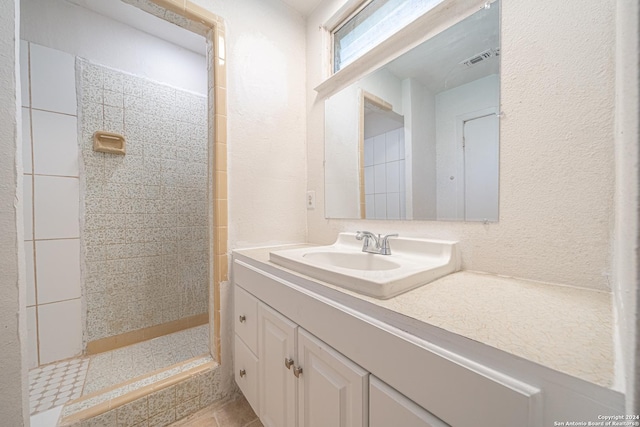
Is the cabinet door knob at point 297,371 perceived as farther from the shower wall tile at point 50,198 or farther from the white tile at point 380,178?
the shower wall tile at point 50,198

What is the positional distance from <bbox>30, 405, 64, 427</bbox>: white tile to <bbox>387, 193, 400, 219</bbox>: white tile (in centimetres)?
153

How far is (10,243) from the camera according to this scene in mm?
646

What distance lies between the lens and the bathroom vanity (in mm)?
304

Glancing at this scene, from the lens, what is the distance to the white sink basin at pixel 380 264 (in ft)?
1.83

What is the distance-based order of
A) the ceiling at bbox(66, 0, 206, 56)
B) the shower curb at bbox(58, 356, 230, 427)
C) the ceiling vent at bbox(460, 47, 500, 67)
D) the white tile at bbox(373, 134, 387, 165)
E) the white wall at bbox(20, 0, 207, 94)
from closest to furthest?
the ceiling vent at bbox(460, 47, 500, 67) → the shower curb at bbox(58, 356, 230, 427) → the white tile at bbox(373, 134, 387, 165) → the white wall at bbox(20, 0, 207, 94) → the ceiling at bbox(66, 0, 206, 56)

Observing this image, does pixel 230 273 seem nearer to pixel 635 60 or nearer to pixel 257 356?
pixel 257 356

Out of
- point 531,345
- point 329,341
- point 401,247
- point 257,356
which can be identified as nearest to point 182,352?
point 257,356

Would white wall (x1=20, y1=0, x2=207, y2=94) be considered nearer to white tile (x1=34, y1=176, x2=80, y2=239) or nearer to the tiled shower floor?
white tile (x1=34, y1=176, x2=80, y2=239)

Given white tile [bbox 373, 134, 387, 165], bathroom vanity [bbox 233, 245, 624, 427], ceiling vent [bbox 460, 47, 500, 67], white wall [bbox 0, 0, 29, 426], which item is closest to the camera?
bathroom vanity [bbox 233, 245, 624, 427]

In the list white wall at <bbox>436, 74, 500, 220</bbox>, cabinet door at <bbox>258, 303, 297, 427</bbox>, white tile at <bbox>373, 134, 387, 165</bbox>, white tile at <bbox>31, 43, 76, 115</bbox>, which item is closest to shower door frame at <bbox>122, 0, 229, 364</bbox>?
cabinet door at <bbox>258, 303, 297, 427</bbox>

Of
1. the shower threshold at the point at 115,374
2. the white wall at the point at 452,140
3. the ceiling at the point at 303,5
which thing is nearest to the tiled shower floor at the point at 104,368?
the shower threshold at the point at 115,374

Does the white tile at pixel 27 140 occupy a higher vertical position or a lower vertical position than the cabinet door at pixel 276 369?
higher

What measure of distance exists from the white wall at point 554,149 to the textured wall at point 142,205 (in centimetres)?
195

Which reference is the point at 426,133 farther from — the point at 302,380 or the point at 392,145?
the point at 302,380
